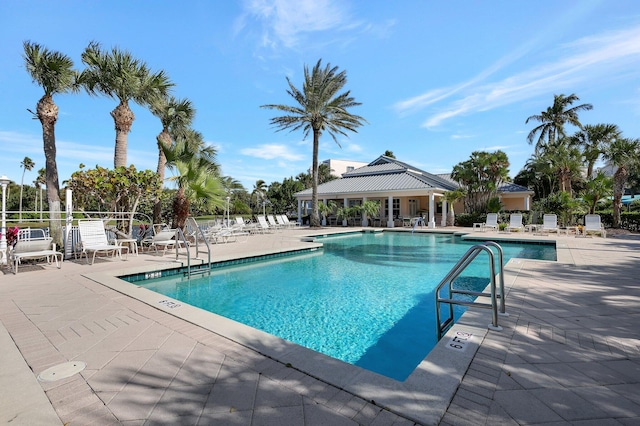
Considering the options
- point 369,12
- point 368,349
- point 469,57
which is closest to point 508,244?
point 469,57

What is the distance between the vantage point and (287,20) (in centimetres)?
1139

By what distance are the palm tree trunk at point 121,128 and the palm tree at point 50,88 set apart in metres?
1.67

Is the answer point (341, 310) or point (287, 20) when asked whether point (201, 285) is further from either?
point (287, 20)

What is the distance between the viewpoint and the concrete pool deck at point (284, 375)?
204 centimetres

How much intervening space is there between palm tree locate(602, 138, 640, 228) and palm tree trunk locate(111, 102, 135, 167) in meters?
25.1

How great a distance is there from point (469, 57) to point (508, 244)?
855 cm

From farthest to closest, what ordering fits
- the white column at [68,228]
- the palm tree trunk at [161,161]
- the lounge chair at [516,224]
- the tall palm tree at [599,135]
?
the tall palm tree at [599,135] < the lounge chair at [516,224] < the palm tree trunk at [161,161] < the white column at [68,228]

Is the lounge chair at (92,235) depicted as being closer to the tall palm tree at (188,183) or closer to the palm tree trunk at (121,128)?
the tall palm tree at (188,183)

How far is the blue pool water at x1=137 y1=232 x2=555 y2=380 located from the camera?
14.3 ft

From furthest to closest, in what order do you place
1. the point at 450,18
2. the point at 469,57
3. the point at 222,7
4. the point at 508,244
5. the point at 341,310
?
the point at 508,244 < the point at 469,57 < the point at 222,7 < the point at 450,18 < the point at 341,310

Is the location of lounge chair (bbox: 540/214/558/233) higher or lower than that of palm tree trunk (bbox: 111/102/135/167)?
lower

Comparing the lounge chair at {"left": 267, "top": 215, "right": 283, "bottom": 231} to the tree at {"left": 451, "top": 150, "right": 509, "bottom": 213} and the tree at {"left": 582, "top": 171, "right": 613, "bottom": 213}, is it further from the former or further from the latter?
the tree at {"left": 582, "top": 171, "right": 613, "bottom": 213}

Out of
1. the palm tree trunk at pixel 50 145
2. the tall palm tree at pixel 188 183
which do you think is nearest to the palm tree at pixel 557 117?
the tall palm tree at pixel 188 183

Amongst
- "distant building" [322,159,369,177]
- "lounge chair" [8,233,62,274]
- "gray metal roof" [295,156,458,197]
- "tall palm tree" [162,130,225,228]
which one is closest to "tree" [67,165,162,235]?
"tall palm tree" [162,130,225,228]
